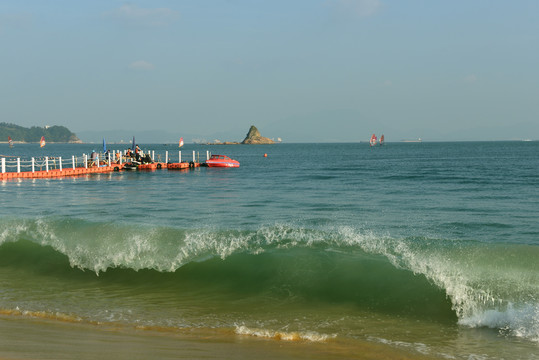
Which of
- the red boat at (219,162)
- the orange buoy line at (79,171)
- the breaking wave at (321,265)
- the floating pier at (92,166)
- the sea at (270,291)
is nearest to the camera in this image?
the sea at (270,291)

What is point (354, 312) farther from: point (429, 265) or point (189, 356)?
point (189, 356)

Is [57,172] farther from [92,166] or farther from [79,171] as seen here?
[92,166]

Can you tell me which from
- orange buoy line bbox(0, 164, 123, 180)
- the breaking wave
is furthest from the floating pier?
the breaking wave

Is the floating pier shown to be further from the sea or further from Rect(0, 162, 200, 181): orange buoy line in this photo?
the sea

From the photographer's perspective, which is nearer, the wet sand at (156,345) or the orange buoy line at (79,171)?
the wet sand at (156,345)

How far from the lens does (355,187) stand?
35.9 metres

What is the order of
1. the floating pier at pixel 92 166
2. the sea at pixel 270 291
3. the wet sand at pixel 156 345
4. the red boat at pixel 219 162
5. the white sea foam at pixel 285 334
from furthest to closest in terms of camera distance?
A: the red boat at pixel 219 162
the floating pier at pixel 92 166
the white sea foam at pixel 285 334
the sea at pixel 270 291
the wet sand at pixel 156 345

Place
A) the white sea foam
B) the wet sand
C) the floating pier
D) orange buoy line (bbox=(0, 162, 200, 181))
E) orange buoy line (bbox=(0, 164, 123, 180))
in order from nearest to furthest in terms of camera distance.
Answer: the wet sand < the white sea foam < orange buoy line (bbox=(0, 164, 123, 180)) < orange buoy line (bbox=(0, 162, 200, 181)) < the floating pier

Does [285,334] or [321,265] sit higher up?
[321,265]

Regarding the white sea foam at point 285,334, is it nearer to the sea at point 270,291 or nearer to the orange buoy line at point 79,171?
the sea at point 270,291

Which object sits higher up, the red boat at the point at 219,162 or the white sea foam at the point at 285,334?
the red boat at the point at 219,162

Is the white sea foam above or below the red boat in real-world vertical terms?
below

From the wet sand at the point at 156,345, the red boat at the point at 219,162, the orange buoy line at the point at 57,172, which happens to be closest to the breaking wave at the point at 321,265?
the wet sand at the point at 156,345

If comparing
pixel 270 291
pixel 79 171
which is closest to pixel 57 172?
pixel 79 171
